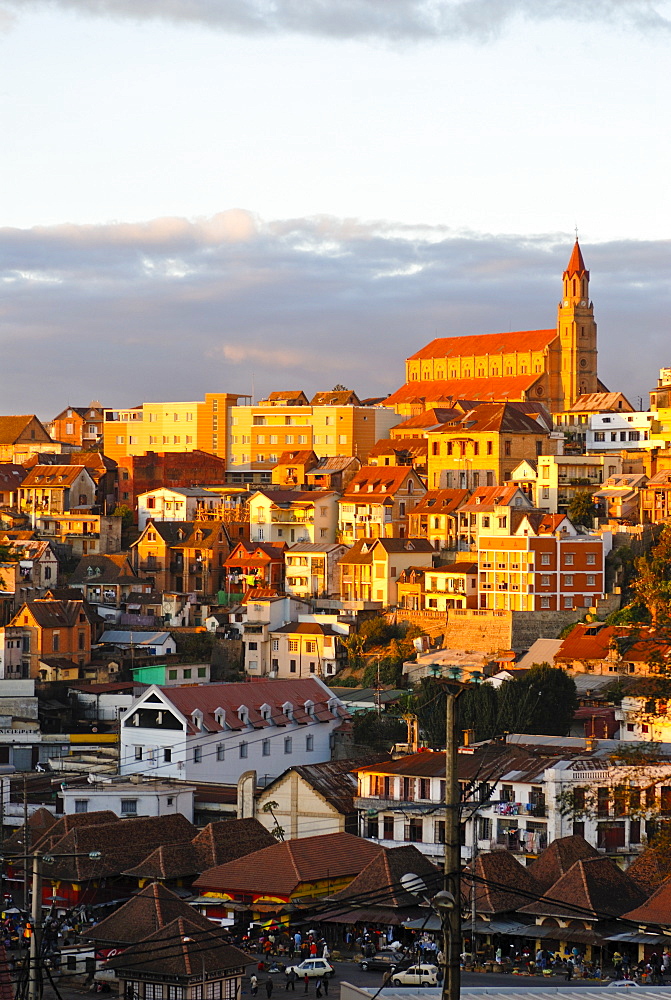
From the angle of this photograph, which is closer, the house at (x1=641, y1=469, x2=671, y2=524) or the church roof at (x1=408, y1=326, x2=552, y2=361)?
the house at (x1=641, y1=469, x2=671, y2=524)

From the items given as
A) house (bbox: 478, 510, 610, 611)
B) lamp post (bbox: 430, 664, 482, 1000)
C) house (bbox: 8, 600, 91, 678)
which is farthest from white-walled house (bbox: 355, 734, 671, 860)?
lamp post (bbox: 430, 664, 482, 1000)

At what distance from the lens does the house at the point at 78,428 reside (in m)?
111

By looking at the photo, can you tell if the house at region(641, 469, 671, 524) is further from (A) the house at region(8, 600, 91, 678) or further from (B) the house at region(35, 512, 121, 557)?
(B) the house at region(35, 512, 121, 557)

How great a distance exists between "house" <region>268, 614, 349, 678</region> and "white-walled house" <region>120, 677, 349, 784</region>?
11.9 meters

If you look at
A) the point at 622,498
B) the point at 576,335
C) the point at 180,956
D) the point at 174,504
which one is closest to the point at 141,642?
the point at 174,504

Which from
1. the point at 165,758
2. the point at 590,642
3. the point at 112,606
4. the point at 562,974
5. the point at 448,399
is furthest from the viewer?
the point at 448,399

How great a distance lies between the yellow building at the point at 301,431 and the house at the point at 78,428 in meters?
14.7

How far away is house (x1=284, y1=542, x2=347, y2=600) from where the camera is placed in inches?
3029

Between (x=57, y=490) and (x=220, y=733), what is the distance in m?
35.7

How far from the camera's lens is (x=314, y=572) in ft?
254

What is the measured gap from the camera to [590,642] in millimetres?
62875

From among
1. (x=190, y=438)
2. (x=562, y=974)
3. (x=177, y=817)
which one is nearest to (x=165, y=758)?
(x=177, y=817)

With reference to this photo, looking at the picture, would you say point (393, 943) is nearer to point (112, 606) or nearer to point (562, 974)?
point (562, 974)

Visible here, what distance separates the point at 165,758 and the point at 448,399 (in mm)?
56669
